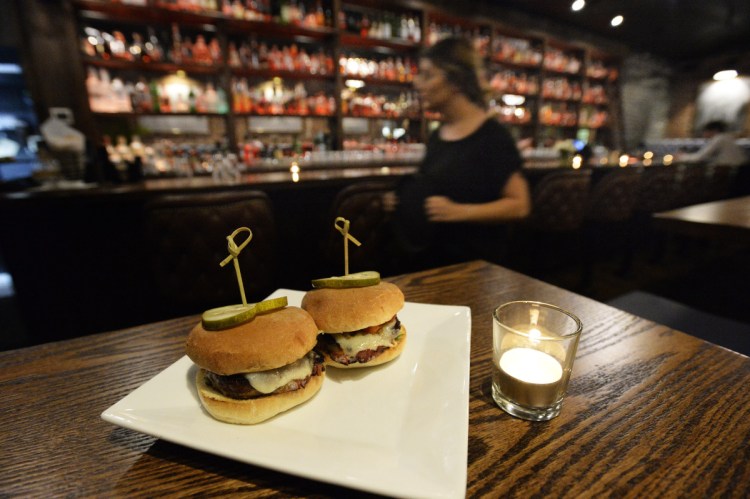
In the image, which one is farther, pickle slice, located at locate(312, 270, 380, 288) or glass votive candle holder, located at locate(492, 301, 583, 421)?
pickle slice, located at locate(312, 270, 380, 288)

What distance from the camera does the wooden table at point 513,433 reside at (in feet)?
1.84

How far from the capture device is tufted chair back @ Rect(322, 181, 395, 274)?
6.31ft

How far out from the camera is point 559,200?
3.30 meters

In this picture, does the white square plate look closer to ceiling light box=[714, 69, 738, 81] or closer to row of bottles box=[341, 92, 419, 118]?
row of bottles box=[341, 92, 419, 118]

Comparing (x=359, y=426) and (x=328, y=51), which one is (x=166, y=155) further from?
(x=359, y=426)

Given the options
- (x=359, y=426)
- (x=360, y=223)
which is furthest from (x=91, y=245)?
(x=359, y=426)

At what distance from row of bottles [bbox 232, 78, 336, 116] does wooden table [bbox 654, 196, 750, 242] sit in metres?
4.16

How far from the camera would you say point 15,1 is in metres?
3.47

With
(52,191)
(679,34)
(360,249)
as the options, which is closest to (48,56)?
(52,191)

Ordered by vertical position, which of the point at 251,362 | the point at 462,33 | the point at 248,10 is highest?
the point at 462,33

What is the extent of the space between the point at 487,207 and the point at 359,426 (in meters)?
1.96

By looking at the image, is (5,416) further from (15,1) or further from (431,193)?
(15,1)

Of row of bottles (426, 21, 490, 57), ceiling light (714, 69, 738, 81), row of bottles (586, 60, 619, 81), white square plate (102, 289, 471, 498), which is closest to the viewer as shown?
white square plate (102, 289, 471, 498)

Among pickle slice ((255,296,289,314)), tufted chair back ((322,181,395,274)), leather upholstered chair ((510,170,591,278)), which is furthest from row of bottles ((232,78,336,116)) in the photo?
pickle slice ((255,296,289,314))
